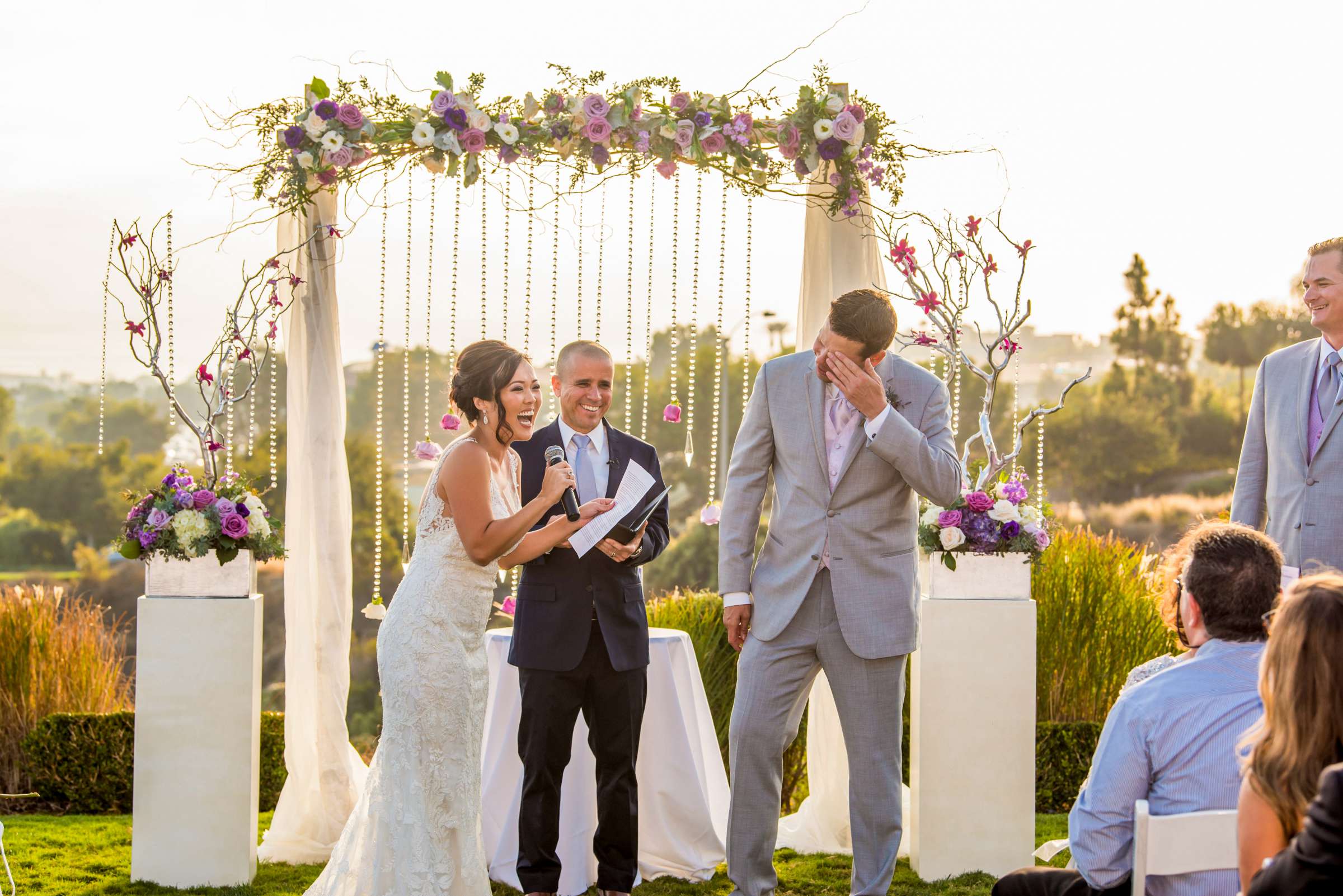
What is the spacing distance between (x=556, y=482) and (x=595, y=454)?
0.76 meters

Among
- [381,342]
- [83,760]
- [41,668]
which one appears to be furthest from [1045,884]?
[41,668]

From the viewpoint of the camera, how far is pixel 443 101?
4461 millimetres

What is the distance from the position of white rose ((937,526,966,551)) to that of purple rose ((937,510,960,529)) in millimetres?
14

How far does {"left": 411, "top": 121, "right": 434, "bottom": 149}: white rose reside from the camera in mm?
4480

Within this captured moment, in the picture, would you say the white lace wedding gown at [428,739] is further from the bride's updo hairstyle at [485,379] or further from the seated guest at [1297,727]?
the seated guest at [1297,727]

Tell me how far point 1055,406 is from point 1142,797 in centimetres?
212

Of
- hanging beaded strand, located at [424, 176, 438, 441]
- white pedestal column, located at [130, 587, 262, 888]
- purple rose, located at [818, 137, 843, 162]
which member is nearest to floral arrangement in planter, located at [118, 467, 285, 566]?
white pedestal column, located at [130, 587, 262, 888]

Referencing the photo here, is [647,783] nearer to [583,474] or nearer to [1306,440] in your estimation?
[583,474]

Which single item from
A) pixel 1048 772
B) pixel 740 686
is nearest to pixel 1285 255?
pixel 1048 772

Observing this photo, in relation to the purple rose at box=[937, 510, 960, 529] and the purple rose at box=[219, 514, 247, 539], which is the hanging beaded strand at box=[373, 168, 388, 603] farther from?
the purple rose at box=[937, 510, 960, 529]

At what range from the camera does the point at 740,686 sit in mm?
3672

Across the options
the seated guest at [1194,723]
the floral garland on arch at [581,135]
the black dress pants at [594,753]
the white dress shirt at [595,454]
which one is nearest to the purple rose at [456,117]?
the floral garland on arch at [581,135]

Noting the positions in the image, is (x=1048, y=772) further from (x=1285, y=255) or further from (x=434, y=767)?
(x=1285, y=255)

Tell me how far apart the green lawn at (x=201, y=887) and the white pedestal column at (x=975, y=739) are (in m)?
0.11
